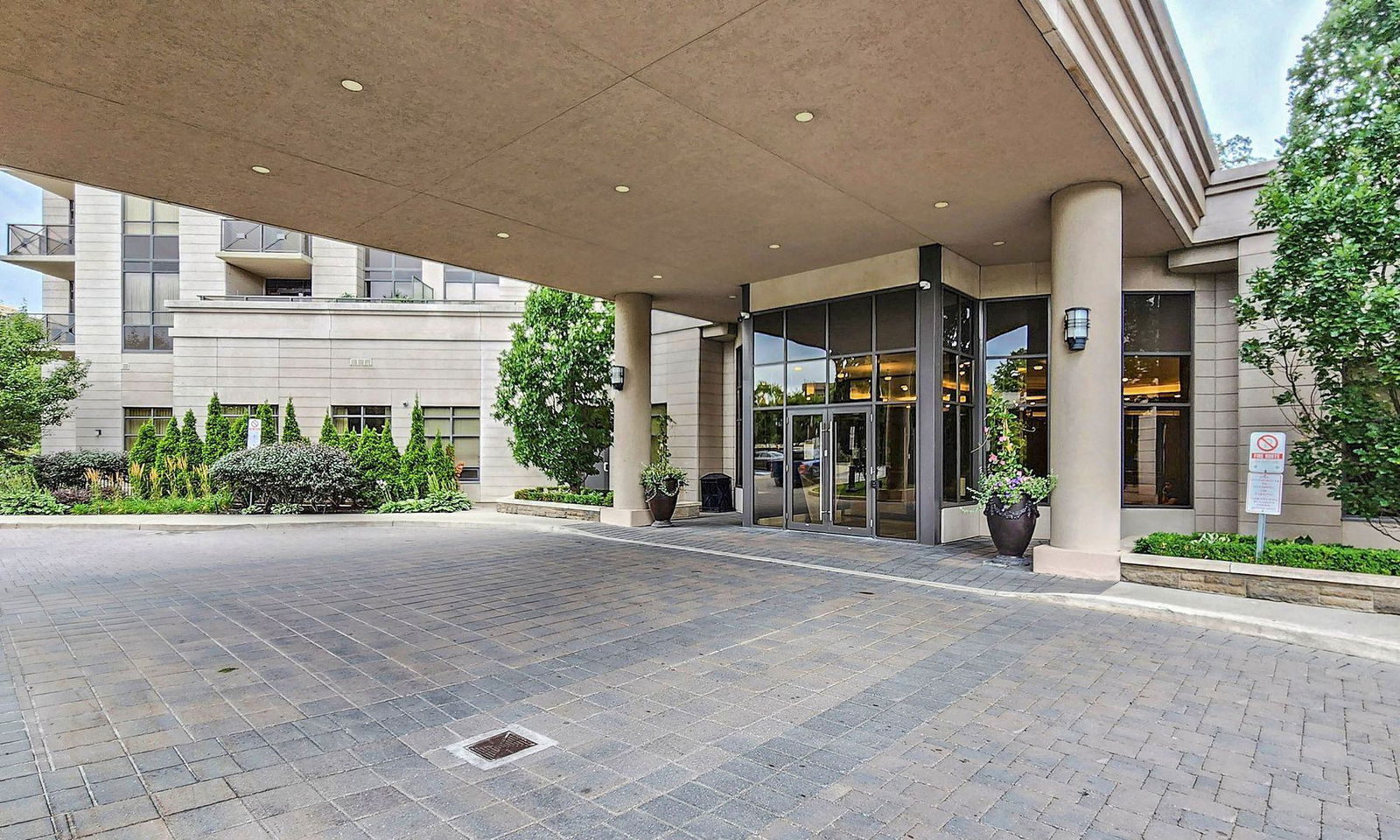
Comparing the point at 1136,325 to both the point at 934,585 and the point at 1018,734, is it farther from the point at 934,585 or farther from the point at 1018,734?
the point at 1018,734

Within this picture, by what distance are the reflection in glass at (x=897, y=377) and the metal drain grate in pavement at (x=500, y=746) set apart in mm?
8265

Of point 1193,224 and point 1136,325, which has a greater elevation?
point 1193,224

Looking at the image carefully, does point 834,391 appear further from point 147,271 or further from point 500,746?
point 147,271

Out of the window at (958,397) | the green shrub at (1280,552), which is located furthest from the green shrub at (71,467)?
the green shrub at (1280,552)

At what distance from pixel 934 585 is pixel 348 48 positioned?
24.1 ft

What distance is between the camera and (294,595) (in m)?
7.11

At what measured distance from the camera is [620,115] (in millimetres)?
6367

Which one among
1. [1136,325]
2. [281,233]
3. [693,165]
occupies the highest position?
[281,233]

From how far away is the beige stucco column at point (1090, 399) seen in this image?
305 inches

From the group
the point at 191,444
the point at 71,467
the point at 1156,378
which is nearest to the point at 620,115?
the point at 1156,378

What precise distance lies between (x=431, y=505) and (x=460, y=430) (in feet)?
18.1

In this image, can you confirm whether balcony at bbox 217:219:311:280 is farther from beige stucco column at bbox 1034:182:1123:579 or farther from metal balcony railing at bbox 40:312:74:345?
beige stucco column at bbox 1034:182:1123:579

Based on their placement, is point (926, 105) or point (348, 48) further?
point (926, 105)

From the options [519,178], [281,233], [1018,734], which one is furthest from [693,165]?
[281,233]
